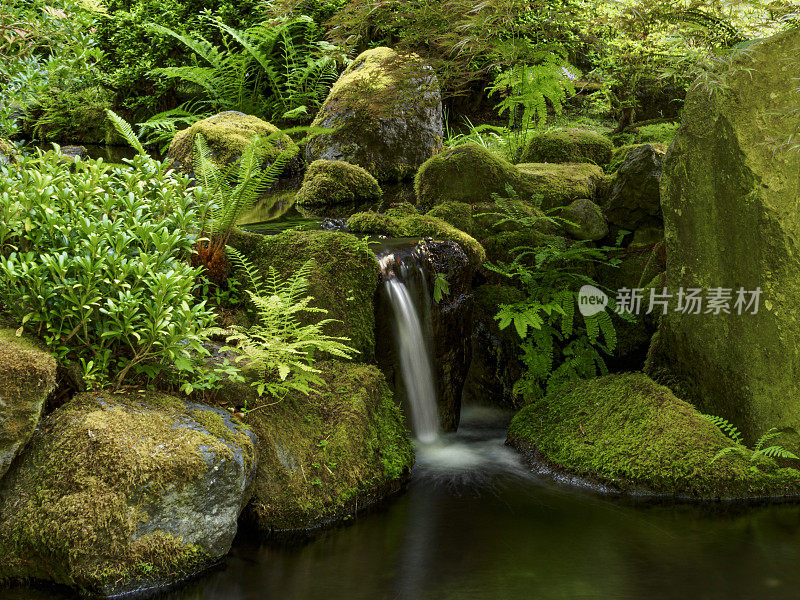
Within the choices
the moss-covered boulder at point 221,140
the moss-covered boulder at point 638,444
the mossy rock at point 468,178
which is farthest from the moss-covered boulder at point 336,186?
the moss-covered boulder at point 638,444

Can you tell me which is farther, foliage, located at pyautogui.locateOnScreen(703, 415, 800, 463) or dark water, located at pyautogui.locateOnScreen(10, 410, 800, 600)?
foliage, located at pyautogui.locateOnScreen(703, 415, 800, 463)

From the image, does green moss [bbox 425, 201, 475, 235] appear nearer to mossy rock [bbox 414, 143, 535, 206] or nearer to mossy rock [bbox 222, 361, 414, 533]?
mossy rock [bbox 414, 143, 535, 206]

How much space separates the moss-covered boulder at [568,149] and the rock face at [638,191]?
2082mm

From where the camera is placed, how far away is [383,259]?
19.4 ft

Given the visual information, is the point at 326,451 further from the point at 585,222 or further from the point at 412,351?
the point at 585,222

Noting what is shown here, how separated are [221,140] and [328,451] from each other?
7446mm

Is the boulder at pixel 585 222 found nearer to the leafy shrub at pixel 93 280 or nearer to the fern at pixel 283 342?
the fern at pixel 283 342

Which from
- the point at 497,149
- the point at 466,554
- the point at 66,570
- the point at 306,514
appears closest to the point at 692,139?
the point at 466,554

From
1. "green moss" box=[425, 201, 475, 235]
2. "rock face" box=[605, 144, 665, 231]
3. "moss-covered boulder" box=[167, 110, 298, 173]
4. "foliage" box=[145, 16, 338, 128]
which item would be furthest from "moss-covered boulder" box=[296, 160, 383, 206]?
"foliage" box=[145, 16, 338, 128]

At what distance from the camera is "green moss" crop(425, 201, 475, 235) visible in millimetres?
7461

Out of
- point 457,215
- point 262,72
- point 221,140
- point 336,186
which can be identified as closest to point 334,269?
point 457,215

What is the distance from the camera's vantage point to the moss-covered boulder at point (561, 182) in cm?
812

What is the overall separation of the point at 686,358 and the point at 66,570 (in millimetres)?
4635

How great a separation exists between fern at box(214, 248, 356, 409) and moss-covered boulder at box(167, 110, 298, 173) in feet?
18.3
